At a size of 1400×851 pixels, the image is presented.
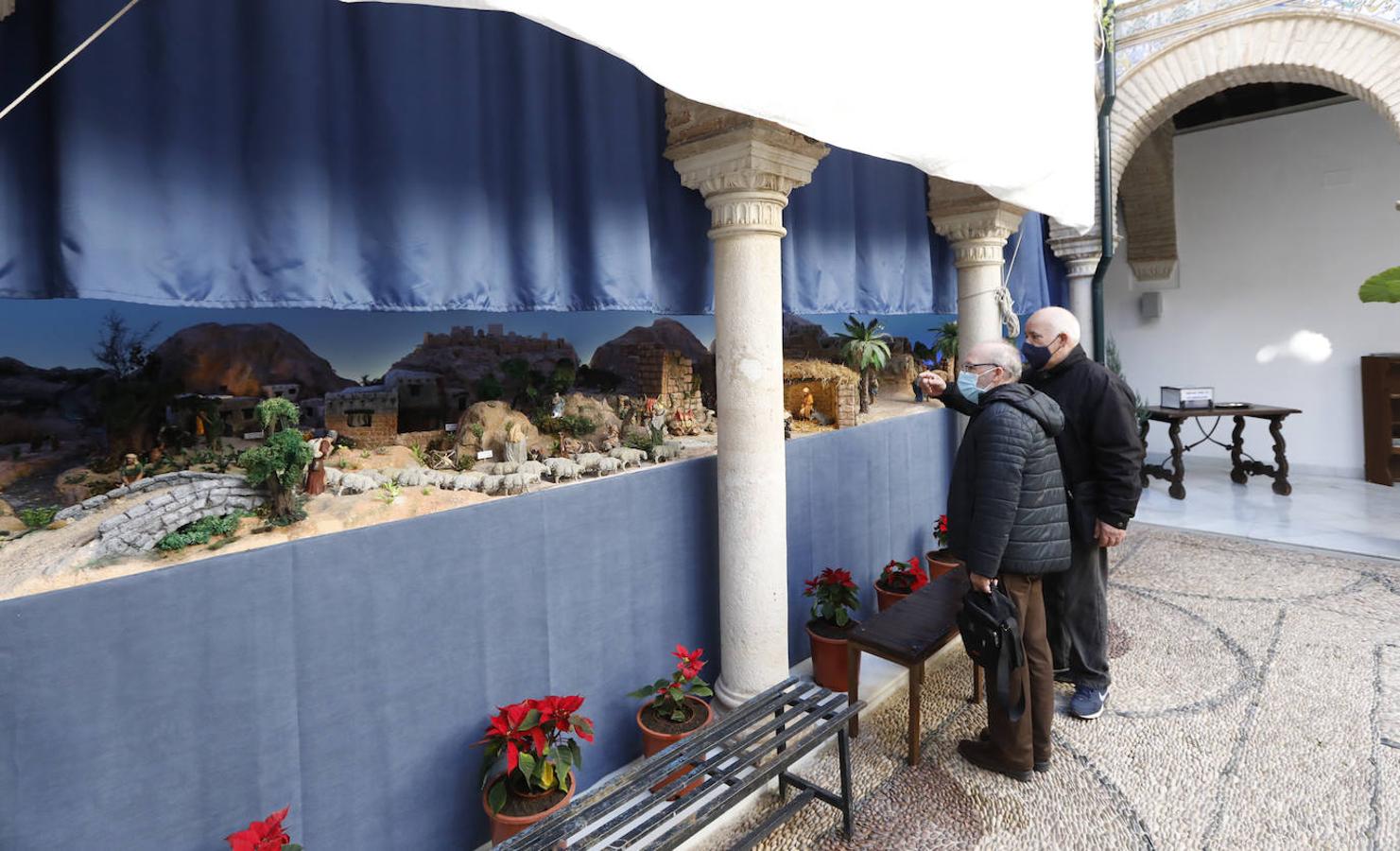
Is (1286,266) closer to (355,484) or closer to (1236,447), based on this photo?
(1236,447)

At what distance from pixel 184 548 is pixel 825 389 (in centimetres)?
293

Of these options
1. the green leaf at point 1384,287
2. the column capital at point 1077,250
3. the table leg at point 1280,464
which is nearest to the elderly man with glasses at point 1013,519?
the green leaf at point 1384,287

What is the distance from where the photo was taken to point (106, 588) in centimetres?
159

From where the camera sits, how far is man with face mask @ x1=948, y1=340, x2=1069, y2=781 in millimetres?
2391

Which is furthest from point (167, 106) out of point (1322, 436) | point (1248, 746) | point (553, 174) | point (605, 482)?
point (1322, 436)

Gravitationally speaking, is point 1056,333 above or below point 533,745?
above

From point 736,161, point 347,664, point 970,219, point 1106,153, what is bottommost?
point 347,664

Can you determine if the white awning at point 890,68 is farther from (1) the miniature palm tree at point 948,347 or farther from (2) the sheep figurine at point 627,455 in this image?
(1) the miniature palm tree at point 948,347

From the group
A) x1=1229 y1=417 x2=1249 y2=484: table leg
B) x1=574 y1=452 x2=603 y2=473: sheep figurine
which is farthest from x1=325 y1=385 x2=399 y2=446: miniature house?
x1=1229 y1=417 x2=1249 y2=484: table leg

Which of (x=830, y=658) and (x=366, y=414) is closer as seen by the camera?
(x=366, y=414)

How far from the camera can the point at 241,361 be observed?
2.22 meters

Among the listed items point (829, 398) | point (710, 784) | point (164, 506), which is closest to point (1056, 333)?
point (829, 398)

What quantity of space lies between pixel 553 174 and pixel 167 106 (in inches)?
42.3

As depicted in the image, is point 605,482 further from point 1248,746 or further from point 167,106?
point 1248,746
